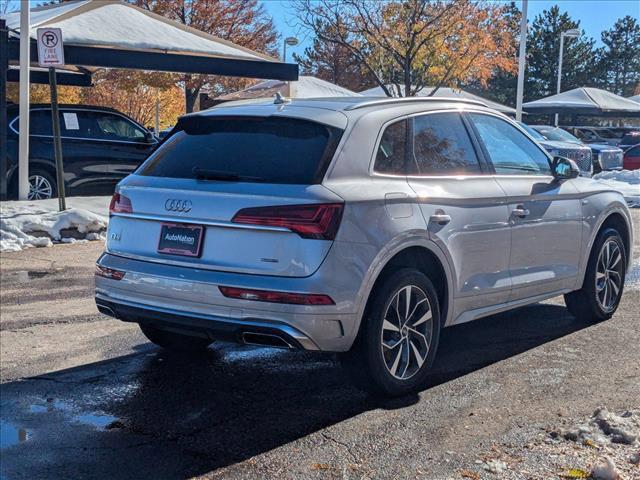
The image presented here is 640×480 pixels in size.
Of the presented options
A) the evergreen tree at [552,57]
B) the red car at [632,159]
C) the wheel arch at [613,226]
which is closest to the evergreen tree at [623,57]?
the evergreen tree at [552,57]

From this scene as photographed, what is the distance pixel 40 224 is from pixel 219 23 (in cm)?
2350

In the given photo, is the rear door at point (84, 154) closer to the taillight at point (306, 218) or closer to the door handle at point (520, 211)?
the door handle at point (520, 211)

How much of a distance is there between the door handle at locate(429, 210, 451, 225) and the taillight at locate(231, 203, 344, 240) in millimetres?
820

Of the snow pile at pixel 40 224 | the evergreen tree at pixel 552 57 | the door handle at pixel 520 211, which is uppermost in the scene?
the evergreen tree at pixel 552 57

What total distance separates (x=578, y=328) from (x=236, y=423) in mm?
3374

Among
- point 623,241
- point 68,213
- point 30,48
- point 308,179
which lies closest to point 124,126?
point 30,48

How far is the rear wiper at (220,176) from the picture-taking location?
4.76 metres

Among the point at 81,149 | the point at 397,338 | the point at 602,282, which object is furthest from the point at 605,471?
the point at 81,149

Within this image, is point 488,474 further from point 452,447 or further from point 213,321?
point 213,321

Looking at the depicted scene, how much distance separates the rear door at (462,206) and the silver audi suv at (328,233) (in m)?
0.01

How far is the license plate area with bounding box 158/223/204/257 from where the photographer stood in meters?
4.72

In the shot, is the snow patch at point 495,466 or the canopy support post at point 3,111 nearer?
the snow patch at point 495,466

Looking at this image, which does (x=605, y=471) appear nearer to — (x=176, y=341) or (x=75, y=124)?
(x=176, y=341)

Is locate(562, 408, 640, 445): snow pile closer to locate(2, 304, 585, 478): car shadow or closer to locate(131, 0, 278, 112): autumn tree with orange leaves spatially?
locate(2, 304, 585, 478): car shadow
